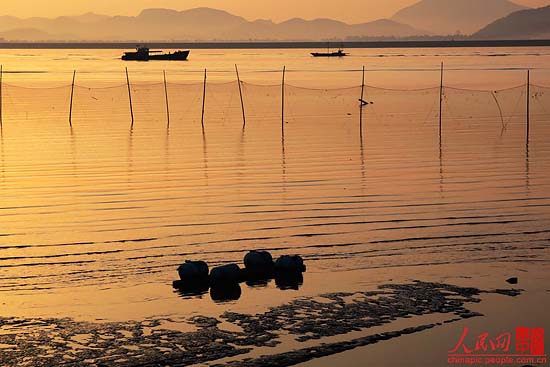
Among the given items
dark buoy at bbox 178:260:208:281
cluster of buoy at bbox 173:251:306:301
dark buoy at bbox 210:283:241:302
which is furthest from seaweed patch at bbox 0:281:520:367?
dark buoy at bbox 178:260:208:281

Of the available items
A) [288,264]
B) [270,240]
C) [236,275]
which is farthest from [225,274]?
[270,240]

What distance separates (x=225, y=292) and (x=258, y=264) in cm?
82

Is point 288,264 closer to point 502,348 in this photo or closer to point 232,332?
point 232,332

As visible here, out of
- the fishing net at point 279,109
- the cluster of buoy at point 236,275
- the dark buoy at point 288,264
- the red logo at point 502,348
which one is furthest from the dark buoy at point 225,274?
the fishing net at point 279,109

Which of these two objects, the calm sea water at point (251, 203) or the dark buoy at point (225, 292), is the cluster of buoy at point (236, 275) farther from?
the calm sea water at point (251, 203)

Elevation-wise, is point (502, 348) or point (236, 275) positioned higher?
point (236, 275)

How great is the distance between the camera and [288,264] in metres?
13.7

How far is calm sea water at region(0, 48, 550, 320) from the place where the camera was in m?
13.6

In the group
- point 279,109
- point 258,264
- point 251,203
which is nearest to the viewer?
point 258,264

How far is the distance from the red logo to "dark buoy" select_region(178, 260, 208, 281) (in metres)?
3.62

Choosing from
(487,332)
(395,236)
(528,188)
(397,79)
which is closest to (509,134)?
(528,188)

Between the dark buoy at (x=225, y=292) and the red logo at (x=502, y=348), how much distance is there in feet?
9.94

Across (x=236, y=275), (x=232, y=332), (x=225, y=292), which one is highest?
(x=236, y=275)

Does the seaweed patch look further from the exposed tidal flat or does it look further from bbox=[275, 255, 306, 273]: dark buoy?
bbox=[275, 255, 306, 273]: dark buoy
